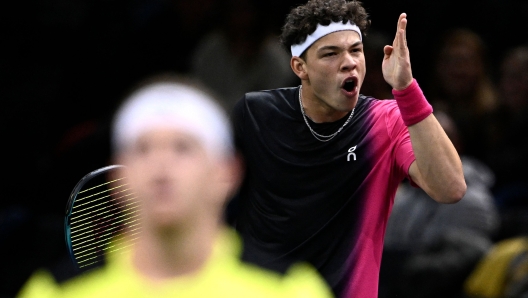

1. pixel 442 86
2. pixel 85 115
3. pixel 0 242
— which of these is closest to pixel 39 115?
pixel 85 115

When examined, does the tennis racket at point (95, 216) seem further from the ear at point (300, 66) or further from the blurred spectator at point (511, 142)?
the blurred spectator at point (511, 142)

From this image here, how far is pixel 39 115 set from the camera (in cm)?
796

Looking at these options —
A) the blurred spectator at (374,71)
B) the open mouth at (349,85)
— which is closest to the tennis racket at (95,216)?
the open mouth at (349,85)

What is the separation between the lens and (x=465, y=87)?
25.1ft

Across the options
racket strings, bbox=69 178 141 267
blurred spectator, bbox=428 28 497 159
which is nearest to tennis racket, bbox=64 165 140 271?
racket strings, bbox=69 178 141 267

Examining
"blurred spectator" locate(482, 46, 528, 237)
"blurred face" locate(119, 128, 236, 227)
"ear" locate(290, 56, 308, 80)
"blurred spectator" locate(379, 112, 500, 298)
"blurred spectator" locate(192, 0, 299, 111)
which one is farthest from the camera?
"blurred spectator" locate(192, 0, 299, 111)

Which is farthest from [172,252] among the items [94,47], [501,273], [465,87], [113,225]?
[94,47]

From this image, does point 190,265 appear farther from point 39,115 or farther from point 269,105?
point 39,115

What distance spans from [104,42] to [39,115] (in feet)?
2.53

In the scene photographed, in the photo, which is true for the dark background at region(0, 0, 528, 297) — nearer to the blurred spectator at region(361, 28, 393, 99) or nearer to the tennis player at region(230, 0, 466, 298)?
the blurred spectator at region(361, 28, 393, 99)

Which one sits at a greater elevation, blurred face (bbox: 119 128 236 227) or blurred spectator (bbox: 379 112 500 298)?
blurred face (bbox: 119 128 236 227)

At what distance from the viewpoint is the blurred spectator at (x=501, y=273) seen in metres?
6.07

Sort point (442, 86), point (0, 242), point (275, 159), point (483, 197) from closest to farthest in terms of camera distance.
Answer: point (275, 159) < point (483, 197) < point (0, 242) < point (442, 86)

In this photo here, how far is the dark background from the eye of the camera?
7.83m
